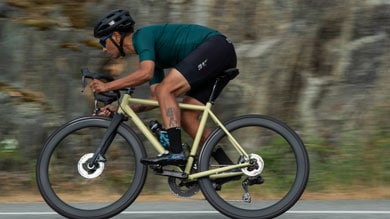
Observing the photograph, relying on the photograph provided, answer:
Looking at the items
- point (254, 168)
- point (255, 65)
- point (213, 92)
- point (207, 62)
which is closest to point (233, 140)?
point (254, 168)

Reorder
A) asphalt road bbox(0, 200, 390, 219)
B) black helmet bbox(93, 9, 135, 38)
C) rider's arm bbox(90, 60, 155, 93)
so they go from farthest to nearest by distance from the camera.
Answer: asphalt road bbox(0, 200, 390, 219)
black helmet bbox(93, 9, 135, 38)
rider's arm bbox(90, 60, 155, 93)

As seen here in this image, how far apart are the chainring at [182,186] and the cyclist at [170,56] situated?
153 mm

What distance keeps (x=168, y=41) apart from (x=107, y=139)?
0.86 metres

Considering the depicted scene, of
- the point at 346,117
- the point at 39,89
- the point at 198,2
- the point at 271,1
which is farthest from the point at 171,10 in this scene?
the point at 346,117

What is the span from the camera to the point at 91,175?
5.73 metres

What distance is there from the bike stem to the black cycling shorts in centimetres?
59

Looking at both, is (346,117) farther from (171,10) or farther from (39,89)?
(39,89)

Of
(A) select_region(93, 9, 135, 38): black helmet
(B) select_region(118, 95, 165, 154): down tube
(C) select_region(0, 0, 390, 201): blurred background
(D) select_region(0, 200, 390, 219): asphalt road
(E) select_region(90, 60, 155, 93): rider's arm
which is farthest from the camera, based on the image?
(C) select_region(0, 0, 390, 201): blurred background

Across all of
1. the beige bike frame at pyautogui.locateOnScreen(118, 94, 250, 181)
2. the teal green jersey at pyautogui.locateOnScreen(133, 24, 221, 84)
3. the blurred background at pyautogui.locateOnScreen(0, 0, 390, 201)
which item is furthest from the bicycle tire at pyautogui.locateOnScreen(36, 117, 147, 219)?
the blurred background at pyautogui.locateOnScreen(0, 0, 390, 201)

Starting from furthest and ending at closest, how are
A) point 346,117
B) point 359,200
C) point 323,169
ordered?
1. point 346,117
2. point 323,169
3. point 359,200

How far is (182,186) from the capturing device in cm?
580

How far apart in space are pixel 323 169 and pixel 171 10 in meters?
2.61

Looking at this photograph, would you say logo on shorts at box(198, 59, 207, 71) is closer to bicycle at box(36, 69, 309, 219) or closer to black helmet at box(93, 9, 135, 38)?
bicycle at box(36, 69, 309, 219)

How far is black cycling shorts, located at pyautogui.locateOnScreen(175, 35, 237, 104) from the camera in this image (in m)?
5.73
